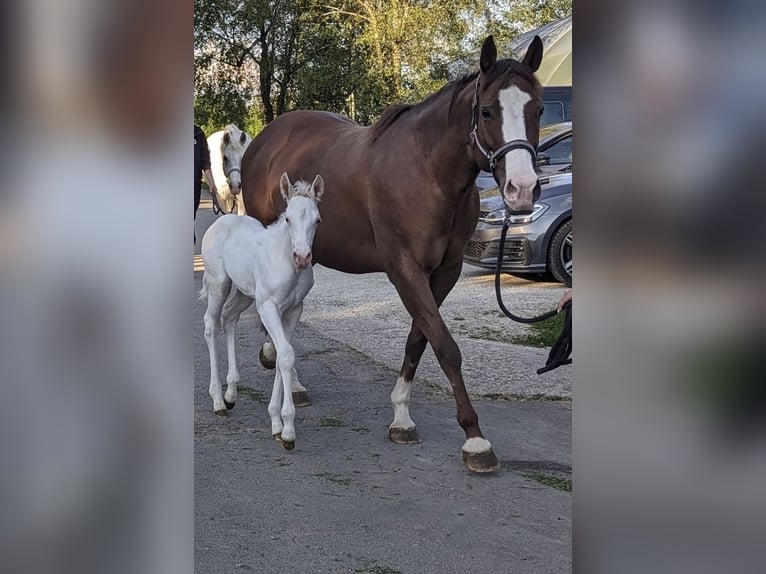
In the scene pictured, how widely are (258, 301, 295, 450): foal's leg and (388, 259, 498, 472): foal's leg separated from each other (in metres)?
0.73

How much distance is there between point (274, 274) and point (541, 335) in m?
3.82

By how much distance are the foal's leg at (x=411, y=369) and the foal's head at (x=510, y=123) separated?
3.20 feet

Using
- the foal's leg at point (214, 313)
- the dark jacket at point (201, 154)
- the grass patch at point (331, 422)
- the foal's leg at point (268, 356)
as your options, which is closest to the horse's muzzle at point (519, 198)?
the grass patch at point (331, 422)

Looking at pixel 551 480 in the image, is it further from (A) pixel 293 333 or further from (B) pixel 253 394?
(B) pixel 253 394

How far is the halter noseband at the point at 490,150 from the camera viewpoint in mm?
4132

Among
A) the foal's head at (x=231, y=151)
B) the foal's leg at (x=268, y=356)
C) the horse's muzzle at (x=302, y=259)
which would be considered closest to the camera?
the horse's muzzle at (x=302, y=259)

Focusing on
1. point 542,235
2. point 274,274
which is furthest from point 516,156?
point 542,235

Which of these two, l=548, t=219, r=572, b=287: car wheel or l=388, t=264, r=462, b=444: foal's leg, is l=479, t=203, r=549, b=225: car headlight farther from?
l=388, t=264, r=462, b=444: foal's leg

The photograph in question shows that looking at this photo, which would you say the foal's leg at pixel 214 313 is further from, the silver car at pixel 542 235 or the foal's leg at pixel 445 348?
the silver car at pixel 542 235

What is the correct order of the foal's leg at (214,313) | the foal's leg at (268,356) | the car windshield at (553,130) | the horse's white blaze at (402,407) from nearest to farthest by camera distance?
the horse's white blaze at (402,407) < the foal's leg at (214,313) < the foal's leg at (268,356) < the car windshield at (553,130)
